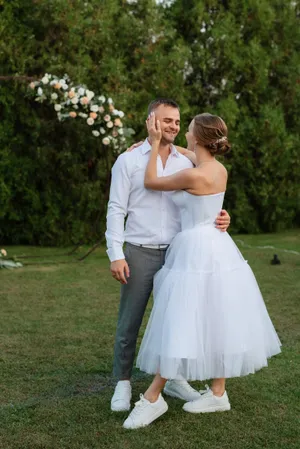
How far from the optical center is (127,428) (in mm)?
3535

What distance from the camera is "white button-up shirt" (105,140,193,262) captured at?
12.2ft

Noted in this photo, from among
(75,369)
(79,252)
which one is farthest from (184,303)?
(79,252)

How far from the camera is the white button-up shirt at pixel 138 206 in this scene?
12.2 feet

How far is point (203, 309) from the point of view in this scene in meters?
3.53

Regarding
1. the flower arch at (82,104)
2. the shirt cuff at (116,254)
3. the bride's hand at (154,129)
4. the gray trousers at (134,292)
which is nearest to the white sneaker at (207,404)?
the gray trousers at (134,292)

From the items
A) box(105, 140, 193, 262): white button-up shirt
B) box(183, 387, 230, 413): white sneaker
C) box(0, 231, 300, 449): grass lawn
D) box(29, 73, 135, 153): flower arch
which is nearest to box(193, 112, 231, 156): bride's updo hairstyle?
box(105, 140, 193, 262): white button-up shirt

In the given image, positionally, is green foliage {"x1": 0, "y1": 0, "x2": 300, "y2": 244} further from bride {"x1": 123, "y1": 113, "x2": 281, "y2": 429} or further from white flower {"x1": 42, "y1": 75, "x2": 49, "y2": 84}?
bride {"x1": 123, "y1": 113, "x2": 281, "y2": 429}

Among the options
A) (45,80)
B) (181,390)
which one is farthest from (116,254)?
(45,80)

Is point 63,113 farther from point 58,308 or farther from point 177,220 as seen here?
point 177,220

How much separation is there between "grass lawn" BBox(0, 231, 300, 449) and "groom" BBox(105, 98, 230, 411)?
29 cm

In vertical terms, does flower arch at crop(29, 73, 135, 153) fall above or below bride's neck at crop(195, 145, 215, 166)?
above

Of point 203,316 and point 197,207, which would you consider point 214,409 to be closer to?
point 203,316

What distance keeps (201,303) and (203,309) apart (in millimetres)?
32

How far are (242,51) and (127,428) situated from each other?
9.34 metres
